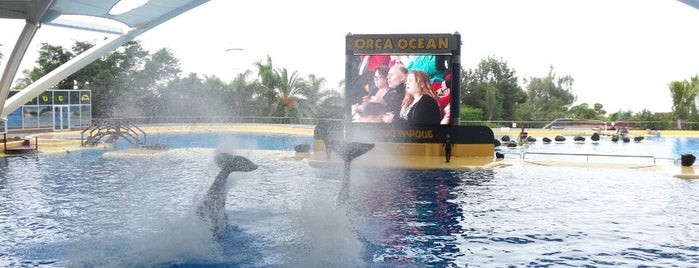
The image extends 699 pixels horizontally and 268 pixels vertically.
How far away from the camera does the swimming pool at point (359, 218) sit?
864cm

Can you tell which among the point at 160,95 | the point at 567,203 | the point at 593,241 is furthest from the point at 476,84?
the point at 593,241

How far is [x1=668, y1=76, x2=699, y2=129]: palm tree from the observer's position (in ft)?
135

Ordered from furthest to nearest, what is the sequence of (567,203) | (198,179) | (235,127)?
(235,127) < (198,179) < (567,203)

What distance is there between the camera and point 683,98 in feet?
136

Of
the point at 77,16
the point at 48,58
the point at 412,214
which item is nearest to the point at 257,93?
the point at 48,58

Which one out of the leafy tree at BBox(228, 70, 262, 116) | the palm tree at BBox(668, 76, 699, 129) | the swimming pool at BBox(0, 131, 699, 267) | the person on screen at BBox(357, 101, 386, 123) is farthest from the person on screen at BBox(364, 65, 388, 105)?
the palm tree at BBox(668, 76, 699, 129)

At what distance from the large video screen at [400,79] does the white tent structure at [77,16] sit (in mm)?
9960

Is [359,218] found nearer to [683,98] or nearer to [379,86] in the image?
[379,86]

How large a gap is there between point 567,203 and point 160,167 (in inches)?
447

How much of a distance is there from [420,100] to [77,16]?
1526 cm

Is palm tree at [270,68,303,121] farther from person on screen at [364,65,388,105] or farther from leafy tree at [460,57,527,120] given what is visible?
person on screen at [364,65,388,105]

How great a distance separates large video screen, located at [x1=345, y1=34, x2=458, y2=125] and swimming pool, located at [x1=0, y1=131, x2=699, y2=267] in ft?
10.7

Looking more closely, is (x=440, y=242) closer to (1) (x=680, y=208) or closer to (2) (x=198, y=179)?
(1) (x=680, y=208)

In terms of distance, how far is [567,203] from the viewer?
12531mm
